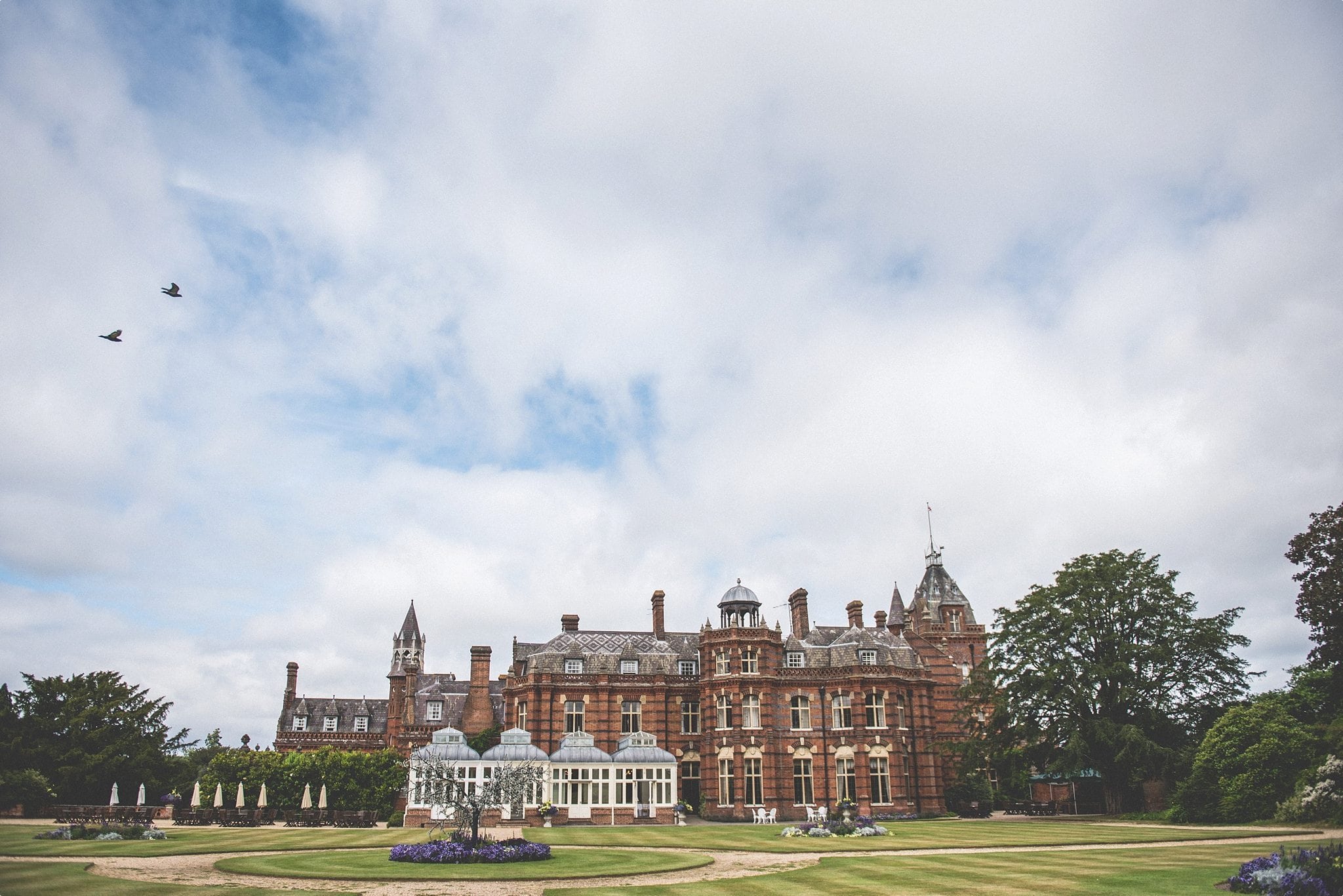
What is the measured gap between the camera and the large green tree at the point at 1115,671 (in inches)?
1668

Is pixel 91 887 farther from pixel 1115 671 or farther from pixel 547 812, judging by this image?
pixel 1115 671

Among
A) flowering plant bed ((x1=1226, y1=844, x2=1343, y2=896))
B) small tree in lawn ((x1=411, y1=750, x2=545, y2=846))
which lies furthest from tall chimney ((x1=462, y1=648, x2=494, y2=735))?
flowering plant bed ((x1=1226, y1=844, x2=1343, y2=896))

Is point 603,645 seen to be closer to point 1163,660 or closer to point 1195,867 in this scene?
point 1163,660

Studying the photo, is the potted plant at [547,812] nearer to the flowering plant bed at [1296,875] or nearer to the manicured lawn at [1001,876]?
the manicured lawn at [1001,876]

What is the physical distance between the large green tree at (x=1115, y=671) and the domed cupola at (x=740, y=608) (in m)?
14.0

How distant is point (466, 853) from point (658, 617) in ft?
110

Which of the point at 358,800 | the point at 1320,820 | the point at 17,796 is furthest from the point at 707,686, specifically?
the point at 17,796

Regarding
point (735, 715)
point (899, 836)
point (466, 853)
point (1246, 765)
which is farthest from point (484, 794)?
point (1246, 765)

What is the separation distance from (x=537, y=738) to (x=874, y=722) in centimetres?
1951

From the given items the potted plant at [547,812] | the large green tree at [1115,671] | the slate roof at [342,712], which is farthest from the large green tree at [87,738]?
the large green tree at [1115,671]

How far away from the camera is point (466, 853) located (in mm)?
24031

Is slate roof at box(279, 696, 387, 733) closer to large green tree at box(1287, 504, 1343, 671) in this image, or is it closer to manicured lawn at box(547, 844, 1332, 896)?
manicured lawn at box(547, 844, 1332, 896)

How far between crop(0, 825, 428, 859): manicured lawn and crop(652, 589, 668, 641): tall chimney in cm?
2208

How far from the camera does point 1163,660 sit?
4247 centimetres
